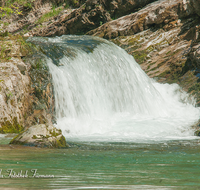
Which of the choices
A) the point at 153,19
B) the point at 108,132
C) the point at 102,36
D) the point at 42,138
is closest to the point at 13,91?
the point at 108,132

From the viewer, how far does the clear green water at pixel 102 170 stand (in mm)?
2559

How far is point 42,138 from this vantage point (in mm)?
5832

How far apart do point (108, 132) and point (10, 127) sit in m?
2.93

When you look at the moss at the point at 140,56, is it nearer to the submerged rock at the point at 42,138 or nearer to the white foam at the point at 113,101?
the white foam at the point at 113,101

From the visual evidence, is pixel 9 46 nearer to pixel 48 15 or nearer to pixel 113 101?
pixel 113 101

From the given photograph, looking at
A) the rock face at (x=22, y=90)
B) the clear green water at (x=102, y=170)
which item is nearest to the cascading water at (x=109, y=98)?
the rock face at (x=22, y=90)

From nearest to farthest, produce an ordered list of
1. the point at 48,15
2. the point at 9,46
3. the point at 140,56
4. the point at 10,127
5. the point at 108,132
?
the point at 10,127 → the point at 108,132 → the point at 9,46 → the point at 140,56 → the point at 48,15

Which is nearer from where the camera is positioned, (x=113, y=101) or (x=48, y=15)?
(x=113, y=101)

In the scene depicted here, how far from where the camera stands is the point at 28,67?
392 inches

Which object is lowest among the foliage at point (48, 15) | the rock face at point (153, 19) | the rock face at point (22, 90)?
the rock face at point (22, 90)

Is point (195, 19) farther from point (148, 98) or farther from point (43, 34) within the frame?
point (43, 34)

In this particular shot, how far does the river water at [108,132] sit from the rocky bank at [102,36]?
0.70 m

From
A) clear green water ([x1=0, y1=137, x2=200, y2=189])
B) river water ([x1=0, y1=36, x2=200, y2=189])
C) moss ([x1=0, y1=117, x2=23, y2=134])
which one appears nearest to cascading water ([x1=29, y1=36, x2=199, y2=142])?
river water ([x1=0, y1=36, x2=200, y2=189])

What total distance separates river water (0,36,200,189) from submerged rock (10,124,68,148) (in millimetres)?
286
